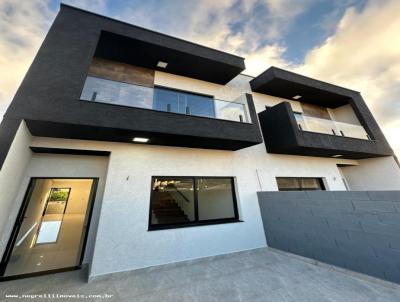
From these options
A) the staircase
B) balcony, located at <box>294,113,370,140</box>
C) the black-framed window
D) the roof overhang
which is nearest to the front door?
the staircase

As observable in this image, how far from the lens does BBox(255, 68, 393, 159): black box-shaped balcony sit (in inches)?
219

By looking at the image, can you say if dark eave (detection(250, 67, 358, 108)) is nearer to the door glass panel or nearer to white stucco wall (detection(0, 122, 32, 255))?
white stucco wall (detection(0, 122, 32, 255))

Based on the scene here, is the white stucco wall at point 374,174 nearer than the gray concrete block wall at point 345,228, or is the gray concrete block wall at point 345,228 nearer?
the gray concrete block wall at point 345,228

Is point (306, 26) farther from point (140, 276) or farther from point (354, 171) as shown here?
point (140, 276)

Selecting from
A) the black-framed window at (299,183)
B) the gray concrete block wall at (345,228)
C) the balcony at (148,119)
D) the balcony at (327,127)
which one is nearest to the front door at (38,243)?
the balcony at (148,119)

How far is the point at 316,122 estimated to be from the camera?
19.9 ft

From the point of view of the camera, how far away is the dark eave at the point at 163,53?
444 cm

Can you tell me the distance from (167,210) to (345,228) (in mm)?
3979

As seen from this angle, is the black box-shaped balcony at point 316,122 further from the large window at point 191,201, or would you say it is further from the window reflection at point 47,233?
the window reflection at point 47,233

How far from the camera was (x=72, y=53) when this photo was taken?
12.4ft

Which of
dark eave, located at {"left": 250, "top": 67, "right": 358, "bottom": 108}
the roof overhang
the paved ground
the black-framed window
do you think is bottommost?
the paved ground

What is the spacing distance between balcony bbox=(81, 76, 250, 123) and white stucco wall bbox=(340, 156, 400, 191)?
306 inches

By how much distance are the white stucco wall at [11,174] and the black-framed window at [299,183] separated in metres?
7.27

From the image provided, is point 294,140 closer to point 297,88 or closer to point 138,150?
point 297,88
